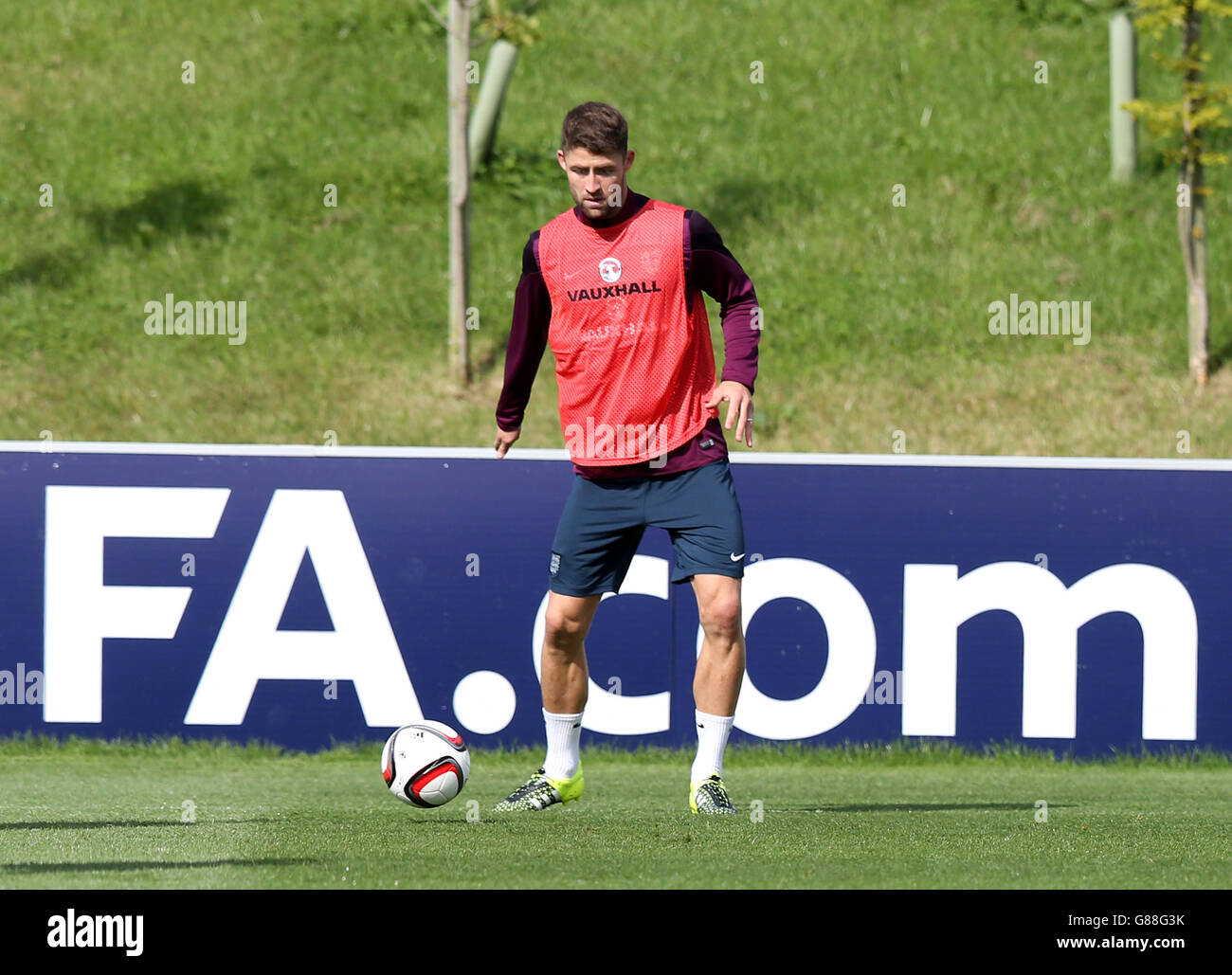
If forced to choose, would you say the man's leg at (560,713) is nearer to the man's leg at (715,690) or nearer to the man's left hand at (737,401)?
the man's leg at (715,690)

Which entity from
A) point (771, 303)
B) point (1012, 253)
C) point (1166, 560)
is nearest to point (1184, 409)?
point (1012, 253)

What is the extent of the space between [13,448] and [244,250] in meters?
7.07

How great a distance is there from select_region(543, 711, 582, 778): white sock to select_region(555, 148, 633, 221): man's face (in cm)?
181

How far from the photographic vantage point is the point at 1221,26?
18656 mm

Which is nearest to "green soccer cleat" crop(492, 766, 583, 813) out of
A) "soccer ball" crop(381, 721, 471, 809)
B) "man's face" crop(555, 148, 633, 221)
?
"soccer ball" crop(381, 721, 471, 809)

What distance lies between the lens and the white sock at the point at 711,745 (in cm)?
536

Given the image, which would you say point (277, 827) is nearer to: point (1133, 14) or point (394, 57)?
point (1133, 14)

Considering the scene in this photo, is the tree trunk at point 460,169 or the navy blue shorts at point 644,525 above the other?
the tree trunk at point 460,169

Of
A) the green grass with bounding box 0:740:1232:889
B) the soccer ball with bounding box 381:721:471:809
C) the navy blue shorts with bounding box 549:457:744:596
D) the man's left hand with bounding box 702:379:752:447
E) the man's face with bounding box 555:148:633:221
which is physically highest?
the man's face with bounding box 555:148:633:221

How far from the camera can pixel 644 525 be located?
17.8 feet

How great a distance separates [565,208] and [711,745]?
36.1 ft

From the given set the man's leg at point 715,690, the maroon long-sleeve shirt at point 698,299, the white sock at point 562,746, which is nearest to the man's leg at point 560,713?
the white sock at point 562,746

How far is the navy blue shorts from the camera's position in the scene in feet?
17.3

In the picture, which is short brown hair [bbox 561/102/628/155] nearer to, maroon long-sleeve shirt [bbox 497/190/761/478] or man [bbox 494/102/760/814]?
man [bbox 494/102/760/814]
